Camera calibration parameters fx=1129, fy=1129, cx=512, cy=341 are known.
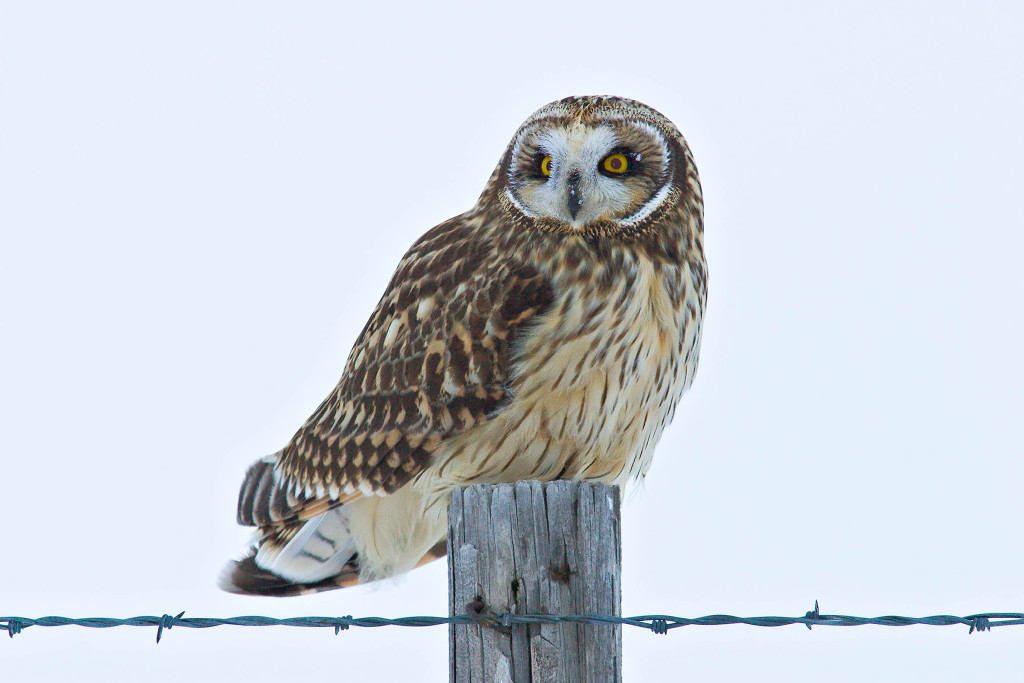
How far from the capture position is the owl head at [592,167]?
9.62ft

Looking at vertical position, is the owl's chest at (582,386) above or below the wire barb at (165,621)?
above

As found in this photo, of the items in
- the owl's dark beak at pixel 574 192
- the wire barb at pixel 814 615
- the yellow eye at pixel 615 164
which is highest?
the yellow eye at pixel 615 164

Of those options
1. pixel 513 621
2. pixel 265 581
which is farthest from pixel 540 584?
pixel 265 581

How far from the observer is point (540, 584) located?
2.10m

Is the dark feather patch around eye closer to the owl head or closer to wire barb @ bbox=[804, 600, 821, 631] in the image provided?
the owl head

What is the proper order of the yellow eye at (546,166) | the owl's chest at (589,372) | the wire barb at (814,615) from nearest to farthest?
the wire barb at (814,615) < the owl's chest at (589,372) < the yellow eye at (546,166)

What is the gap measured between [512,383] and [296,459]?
36.5 inches

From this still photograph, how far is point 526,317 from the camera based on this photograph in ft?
9.53

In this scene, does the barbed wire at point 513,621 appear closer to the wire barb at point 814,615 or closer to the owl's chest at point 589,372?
the wire barb at point 814,615

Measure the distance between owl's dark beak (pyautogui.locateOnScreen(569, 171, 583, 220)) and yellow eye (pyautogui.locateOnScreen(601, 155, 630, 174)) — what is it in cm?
9

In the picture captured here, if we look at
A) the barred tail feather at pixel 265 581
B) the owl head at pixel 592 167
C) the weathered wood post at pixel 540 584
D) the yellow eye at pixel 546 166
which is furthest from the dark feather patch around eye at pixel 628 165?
the barred tail feather at pixel 265 581

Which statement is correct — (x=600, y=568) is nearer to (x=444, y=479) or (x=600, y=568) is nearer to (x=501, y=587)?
(x=501, y=587)

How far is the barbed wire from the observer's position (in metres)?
A: 1.97

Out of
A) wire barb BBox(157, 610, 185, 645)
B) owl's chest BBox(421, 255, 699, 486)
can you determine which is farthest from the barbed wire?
owl's chest BBox(421, 255, 699, 486)
